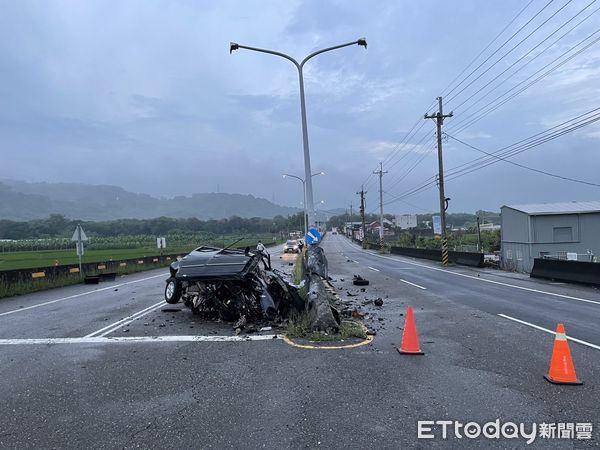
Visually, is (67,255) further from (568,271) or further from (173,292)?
(568,271)

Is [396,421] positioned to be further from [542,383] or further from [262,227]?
[262,227]

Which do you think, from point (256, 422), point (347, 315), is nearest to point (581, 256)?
point (347, 315)

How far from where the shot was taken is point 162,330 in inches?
362

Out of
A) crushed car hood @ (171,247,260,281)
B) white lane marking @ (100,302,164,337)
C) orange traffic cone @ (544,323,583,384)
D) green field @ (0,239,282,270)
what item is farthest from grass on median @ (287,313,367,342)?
green field @ (0,239,282,270)

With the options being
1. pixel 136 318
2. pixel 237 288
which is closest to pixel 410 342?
pixel 237 288

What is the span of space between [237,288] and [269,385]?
182 inches

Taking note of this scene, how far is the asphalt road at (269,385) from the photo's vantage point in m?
4.21

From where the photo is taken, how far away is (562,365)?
5.63m

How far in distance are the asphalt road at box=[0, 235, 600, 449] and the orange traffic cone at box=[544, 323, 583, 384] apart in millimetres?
164

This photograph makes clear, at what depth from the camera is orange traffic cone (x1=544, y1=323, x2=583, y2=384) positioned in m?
5.57

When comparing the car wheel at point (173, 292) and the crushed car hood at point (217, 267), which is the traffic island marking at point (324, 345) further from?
the car wheel at point (173, 292)

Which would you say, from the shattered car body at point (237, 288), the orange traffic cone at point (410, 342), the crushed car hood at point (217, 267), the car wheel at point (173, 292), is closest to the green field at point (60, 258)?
the car wheel at point (173, 292)

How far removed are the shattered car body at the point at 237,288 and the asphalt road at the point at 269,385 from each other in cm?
58

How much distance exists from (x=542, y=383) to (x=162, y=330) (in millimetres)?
6948
